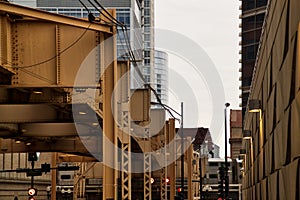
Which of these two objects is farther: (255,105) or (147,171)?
(147,171)

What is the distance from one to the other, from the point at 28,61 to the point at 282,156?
11990 mm

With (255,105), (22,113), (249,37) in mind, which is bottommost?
(255,105)

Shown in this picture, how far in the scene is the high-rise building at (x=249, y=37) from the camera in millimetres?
111812

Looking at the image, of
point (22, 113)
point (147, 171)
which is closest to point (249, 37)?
point (147, 171)

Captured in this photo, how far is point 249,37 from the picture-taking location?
379ft

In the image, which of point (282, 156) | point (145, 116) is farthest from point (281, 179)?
point (145, 116)

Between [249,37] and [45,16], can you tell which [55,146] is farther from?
[249,37]

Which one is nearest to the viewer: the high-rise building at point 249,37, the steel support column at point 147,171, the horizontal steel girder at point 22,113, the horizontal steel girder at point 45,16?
the horizontal steel girder at point 45,16

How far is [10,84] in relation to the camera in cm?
2623

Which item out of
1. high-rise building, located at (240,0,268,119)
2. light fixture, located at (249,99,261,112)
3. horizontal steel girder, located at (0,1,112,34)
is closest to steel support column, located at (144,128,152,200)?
horizontal steel girder, located at (0,1,112,34)

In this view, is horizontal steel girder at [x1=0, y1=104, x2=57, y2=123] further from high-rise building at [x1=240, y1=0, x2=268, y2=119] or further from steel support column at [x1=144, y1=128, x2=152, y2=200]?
high-rise building at [x1=240, y1=0, x2=268, y2=119]

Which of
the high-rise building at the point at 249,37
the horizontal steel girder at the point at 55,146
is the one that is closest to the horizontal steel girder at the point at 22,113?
the horizontal steel girder at the point at 55,146

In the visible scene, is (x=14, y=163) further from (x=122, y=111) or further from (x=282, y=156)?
(x=282, y=156)

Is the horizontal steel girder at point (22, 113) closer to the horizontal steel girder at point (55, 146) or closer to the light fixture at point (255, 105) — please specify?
the light fixture at point (255, 105)
